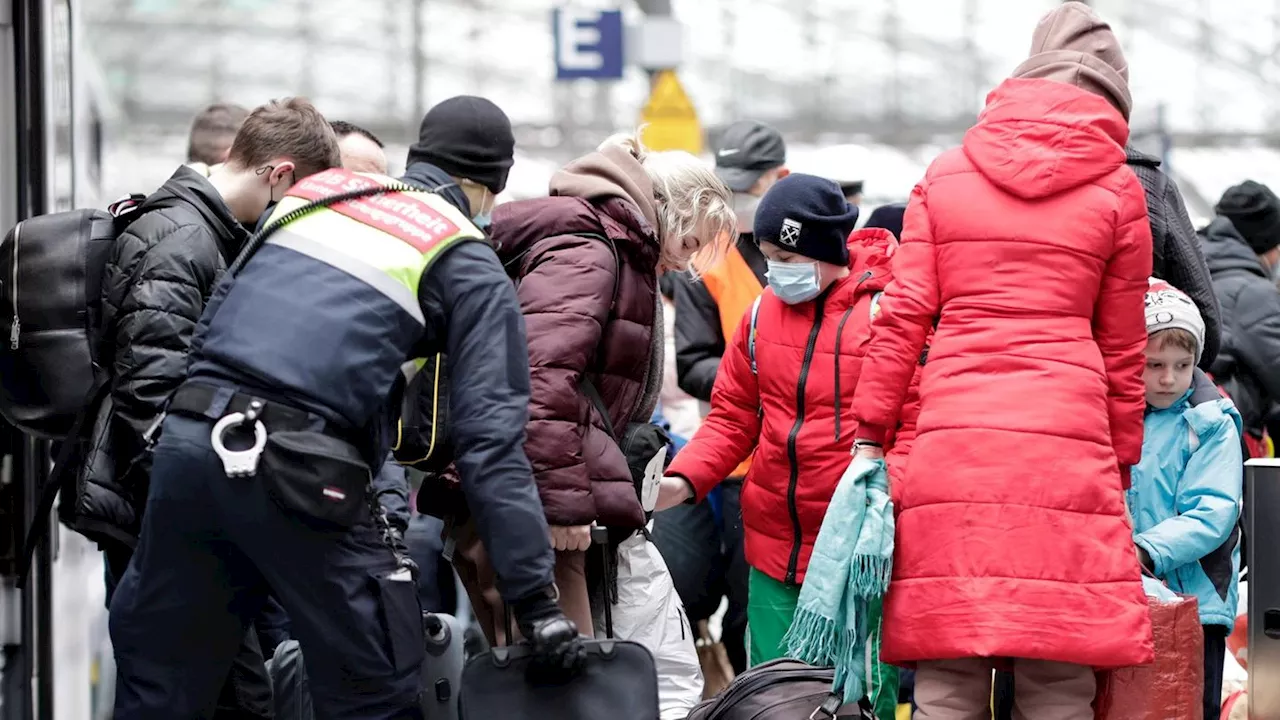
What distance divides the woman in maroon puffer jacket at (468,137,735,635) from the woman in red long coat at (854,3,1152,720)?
0.61 metres

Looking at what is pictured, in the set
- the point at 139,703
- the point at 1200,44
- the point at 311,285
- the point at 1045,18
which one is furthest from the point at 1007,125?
the point at 1200,44

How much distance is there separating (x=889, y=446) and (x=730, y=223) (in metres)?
0.70

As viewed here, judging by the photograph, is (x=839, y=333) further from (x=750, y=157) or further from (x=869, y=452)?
(x=750, y=157)

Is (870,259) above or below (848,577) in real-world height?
above

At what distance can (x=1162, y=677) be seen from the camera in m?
4.13

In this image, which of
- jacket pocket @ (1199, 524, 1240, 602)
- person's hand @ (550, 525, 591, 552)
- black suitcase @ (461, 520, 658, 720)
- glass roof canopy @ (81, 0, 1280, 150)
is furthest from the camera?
glass roof canopy @ (81, 0, 1280, 150)

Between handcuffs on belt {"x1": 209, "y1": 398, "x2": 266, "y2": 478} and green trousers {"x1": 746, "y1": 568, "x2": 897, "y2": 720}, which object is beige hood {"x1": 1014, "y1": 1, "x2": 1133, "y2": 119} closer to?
green trousers {"x1": 746, "y1": 568, "x2": 897, "y2": 720}

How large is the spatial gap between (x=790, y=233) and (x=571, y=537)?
1181mm

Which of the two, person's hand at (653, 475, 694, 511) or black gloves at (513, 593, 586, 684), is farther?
person's hand at (653, 475, 694, 511)

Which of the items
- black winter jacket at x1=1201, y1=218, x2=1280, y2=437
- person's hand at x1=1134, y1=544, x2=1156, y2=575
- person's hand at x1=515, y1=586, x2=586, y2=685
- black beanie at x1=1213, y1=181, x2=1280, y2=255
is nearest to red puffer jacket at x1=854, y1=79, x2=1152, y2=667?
person's hand at x1=1134, y1=544, x2=1156, y2=575

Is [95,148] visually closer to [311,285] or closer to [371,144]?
[371,144]

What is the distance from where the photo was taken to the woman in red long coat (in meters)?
3.88

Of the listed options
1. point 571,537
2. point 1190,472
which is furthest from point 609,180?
point 1190,472

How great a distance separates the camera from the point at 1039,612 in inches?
152
